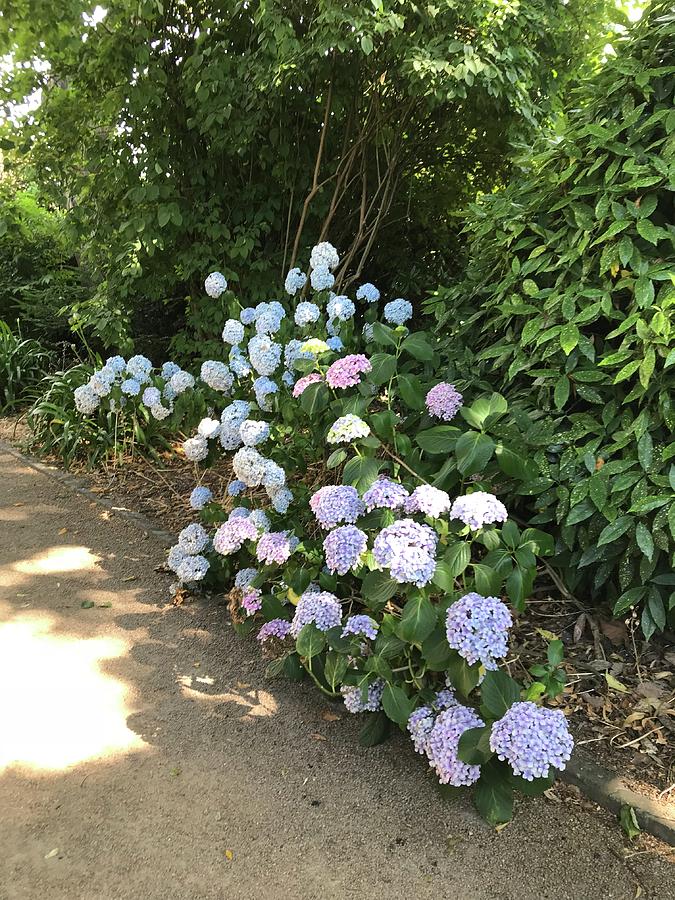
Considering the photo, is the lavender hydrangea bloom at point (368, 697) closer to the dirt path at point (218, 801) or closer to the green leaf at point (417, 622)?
the dirt path at point (218, 801)

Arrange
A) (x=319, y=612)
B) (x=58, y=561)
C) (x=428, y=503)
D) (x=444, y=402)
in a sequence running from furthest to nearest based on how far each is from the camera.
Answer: (x=58, y=561), (x=444, y=402), (x=319, y=612), (x=428, y=503)

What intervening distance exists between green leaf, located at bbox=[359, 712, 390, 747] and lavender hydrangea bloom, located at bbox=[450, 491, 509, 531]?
2.55 feet

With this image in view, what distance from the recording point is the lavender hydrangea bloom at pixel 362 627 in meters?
2.33

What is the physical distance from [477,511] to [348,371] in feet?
2.75

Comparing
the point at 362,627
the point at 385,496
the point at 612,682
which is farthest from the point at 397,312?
the point at 612,682

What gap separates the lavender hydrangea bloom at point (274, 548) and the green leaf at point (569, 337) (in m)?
1.34

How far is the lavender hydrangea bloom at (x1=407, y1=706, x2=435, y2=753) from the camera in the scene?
2.22 meters

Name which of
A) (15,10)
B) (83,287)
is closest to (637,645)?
(15,10)

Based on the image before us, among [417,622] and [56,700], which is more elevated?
[417,622]

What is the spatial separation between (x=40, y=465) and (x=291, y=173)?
3.04 metres

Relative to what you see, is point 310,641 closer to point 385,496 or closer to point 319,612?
point 319,612

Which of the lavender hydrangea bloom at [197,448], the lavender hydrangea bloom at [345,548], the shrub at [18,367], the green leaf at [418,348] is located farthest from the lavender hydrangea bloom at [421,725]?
the shrub at [18,367]

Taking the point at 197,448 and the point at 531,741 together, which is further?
the point at 197,448

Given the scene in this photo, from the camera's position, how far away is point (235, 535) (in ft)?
9.68
